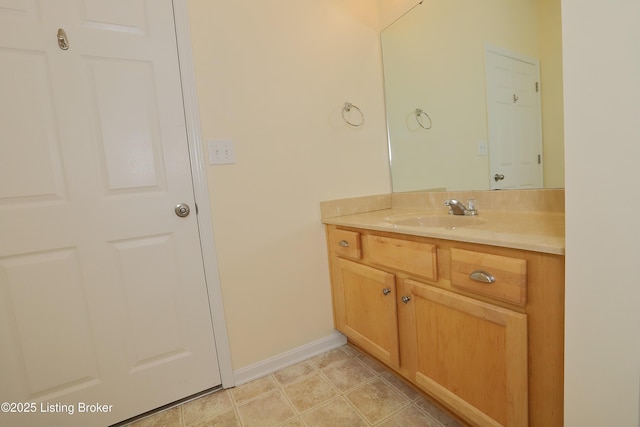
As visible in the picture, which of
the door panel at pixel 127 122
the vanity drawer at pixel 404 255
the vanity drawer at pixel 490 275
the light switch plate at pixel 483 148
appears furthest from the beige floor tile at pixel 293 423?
the light switch plate at pixel 483 148

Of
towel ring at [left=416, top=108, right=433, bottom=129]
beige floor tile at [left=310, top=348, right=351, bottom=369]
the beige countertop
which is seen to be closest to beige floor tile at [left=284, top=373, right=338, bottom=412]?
beige floor tile at [left=310, top=348, right=351, bottom=369]

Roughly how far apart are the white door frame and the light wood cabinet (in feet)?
2.22

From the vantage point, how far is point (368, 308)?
133 centimetres

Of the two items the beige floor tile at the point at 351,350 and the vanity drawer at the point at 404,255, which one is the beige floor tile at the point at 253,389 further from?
the vanity drawer at the point at 404,255

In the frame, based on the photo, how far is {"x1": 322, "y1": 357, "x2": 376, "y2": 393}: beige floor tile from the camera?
134 cm

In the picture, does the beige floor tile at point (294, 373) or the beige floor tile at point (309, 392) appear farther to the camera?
the beige floor tile at point (294, 373)

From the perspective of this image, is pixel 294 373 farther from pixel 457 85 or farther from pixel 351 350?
pixel 457 85

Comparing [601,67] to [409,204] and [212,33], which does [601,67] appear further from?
[212,33]

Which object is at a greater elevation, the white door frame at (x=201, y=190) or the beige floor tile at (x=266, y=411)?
Result: the white door frame at (x=201, y=190)

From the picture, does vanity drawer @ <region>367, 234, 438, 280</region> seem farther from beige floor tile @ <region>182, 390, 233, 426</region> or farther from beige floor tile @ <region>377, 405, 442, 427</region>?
beige floor tile @ <region>182, 390, 233, 426</region>

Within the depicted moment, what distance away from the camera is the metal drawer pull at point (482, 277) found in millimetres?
793

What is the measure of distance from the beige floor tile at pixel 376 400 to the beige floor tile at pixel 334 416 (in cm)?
3

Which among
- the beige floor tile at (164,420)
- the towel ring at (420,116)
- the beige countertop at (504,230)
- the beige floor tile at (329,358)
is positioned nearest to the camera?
the beige countertop at (504,230)

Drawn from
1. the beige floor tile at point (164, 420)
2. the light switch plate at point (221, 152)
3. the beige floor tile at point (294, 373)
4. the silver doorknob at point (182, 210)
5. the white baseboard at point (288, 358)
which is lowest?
the beige floor tile at point (294, 373)
